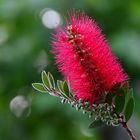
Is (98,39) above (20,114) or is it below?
below

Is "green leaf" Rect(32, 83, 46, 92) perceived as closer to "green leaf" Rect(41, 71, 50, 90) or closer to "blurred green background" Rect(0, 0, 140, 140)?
"green leaf" Rect(41, 71, 50, 90)

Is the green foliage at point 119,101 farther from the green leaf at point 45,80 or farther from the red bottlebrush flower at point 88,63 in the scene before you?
the green leaf at point 45,80

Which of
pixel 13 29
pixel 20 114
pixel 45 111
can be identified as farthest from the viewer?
pixel 20 114

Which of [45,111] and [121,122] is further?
[45,111]

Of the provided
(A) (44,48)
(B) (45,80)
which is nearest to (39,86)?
(B) (45,80)

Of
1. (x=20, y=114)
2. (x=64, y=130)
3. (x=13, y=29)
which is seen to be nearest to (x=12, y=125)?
(x=20, y=114)

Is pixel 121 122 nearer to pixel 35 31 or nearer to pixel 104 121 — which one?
pixel 104 121

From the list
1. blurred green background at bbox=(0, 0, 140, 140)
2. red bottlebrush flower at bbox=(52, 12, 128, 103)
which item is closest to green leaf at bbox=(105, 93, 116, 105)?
red bottlebrush flower at bbox=(52, 12, 128, 103)
